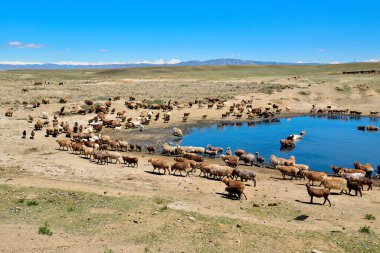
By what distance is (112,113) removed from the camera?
47.0m

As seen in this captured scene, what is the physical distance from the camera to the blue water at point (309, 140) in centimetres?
3105

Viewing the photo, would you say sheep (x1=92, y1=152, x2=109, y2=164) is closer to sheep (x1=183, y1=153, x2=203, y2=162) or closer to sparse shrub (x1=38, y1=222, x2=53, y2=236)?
sheep (x1=183, y1=153, x2=203, y2=162)

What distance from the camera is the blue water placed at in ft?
102

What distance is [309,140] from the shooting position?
3809cm

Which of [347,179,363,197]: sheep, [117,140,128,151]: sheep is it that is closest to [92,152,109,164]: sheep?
[117,140,128,151]: sheep

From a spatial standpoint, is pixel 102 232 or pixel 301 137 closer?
pixel 102 232

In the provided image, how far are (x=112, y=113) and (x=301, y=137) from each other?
22740 mm

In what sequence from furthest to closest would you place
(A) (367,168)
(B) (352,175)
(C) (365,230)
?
(A) (367,168) < (B) (352,175) < (C) (365,230)

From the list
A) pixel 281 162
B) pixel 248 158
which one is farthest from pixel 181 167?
pixel 281 162

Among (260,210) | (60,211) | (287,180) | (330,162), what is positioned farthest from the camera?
(330,162)

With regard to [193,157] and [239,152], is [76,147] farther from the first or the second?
[239,152]

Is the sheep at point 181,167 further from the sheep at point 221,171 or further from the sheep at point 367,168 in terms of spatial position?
the sheep at point 367,168

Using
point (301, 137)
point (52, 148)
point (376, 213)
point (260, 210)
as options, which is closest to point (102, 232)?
point (260, 210)

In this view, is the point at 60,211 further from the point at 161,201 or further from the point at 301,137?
the point at 301,137
